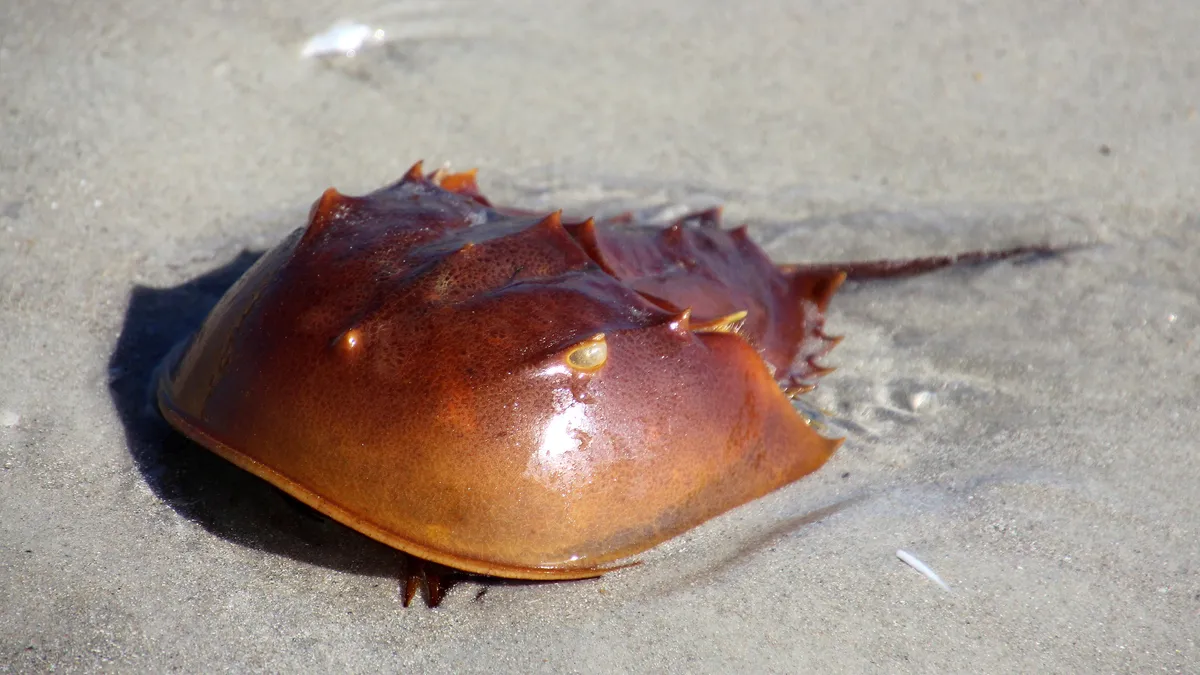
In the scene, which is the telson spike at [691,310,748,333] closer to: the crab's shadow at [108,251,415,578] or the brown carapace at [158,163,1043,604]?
the brown carapace at [158,163,1043,604]

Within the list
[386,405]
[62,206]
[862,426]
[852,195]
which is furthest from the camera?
[852,195]

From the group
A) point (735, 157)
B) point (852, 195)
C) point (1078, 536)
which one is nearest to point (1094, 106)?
point (852, 195)

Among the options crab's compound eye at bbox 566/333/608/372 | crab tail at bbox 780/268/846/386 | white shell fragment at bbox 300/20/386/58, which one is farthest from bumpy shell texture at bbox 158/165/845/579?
white shell fragment at bbox 300/20/386/58

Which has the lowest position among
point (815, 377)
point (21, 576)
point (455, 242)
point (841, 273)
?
point (21, 576)

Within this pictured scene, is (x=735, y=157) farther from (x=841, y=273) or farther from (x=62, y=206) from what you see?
(x=62, y=206)

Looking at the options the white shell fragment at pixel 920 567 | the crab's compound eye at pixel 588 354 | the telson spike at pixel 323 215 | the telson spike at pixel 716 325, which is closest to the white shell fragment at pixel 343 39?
the telson spike at pixel 323 215

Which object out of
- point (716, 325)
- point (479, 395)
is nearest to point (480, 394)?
point (479, 395)

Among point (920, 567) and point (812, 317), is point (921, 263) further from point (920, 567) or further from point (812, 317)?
point (920, 567)
